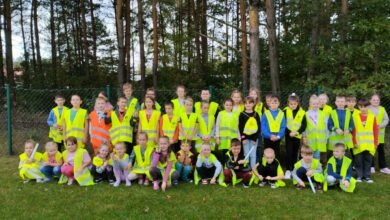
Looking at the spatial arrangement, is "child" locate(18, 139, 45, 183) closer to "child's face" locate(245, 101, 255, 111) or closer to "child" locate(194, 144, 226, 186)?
"child" locate(194, 144, 226, 186)

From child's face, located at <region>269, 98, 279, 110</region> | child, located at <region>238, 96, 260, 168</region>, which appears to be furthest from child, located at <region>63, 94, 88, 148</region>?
child's face, located at <region>269, 98, 279, 110</region>

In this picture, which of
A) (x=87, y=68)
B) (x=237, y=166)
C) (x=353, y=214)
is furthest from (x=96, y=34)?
(x=353, y=214)

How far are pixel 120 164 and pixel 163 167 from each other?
2.43 feet

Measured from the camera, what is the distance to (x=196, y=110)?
7105 mm

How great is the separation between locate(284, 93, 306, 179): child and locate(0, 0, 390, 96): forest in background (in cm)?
332

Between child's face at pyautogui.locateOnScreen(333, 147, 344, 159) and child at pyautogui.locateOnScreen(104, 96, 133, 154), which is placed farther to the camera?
child at pyautogui.locateOnScreen(104, 96, 133, 154)

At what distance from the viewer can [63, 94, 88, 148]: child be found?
6953 mm

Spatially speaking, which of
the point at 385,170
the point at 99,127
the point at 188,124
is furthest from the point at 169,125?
the point at 385,170

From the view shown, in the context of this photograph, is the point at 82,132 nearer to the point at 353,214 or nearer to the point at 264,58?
the point at 353,214

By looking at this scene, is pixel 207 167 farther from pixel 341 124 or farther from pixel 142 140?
pixel 341 124

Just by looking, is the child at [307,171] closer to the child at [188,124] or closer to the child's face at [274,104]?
the child's face at [274,104]

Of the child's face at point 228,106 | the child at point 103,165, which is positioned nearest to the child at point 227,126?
the child's face at point 228,106

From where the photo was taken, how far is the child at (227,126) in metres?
6.70

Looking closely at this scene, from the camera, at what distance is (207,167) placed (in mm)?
6297
